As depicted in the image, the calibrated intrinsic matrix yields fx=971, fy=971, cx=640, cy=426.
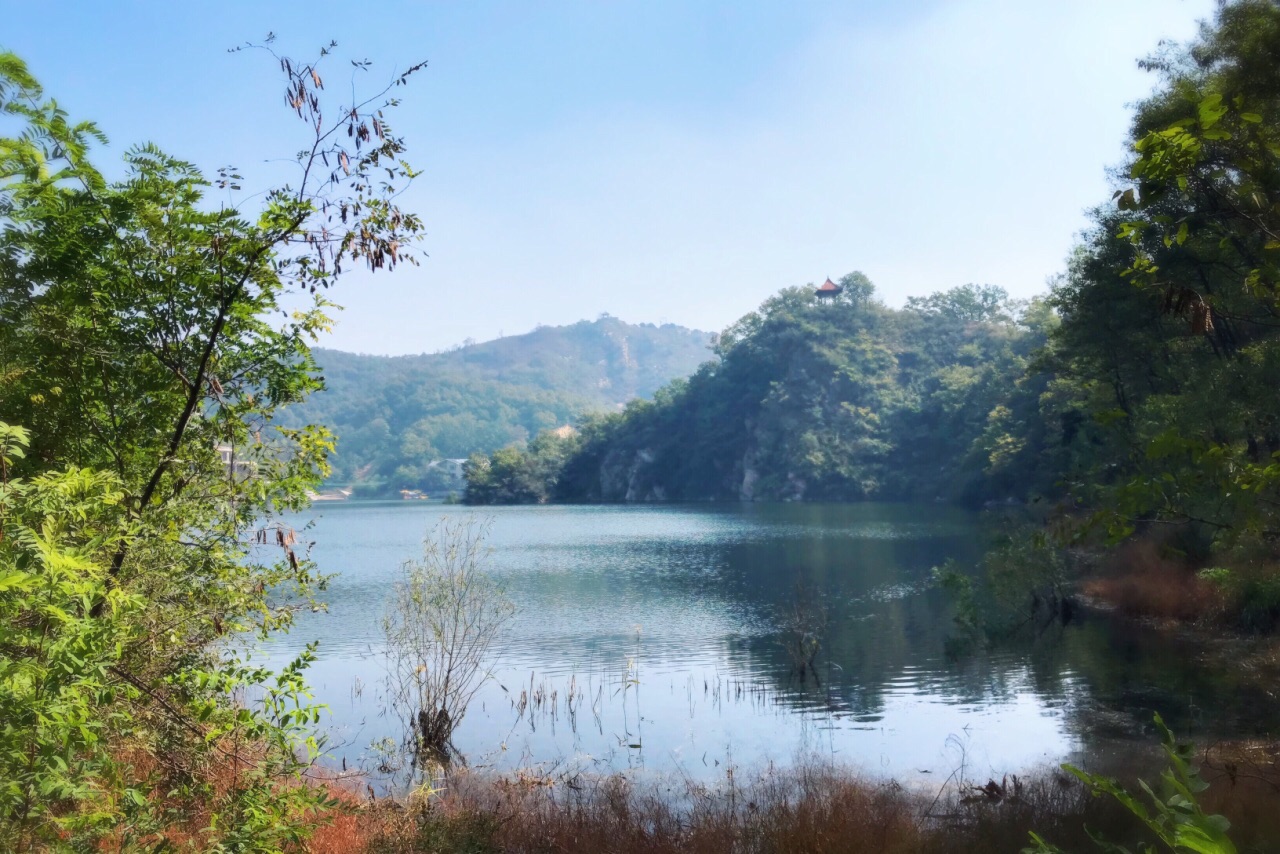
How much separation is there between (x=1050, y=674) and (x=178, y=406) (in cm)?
1576

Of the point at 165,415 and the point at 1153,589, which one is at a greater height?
the point at 165,415

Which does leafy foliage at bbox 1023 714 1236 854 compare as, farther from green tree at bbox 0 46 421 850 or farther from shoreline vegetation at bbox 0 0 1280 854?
green tree at bbox 0 46 421 850

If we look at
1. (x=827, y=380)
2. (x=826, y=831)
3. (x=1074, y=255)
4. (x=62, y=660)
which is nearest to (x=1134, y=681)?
(x=826, y=831)

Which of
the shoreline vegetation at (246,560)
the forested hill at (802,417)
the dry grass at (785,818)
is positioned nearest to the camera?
the shoreline vegetation at (246,560)

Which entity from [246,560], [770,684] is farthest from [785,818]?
[770,684]

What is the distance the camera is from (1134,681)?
53.4ft

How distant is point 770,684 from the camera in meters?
18.1

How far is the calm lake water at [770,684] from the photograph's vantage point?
45.0 feet

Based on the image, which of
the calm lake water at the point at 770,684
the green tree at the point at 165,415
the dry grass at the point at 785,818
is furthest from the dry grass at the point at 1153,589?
the green tree at the point at 165,415

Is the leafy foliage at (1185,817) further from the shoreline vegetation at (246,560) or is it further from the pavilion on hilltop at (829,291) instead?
the pavilion on hilltop at (829,291)

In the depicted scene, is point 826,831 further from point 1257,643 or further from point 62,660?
point 1257,643

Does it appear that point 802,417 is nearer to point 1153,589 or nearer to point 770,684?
point 1153,589

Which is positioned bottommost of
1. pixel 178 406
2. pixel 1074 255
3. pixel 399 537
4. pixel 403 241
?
pixel 399 537

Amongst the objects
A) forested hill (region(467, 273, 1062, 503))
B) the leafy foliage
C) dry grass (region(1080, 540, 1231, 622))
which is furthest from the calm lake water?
forested hill (region(467, 273, 1062, 503))
